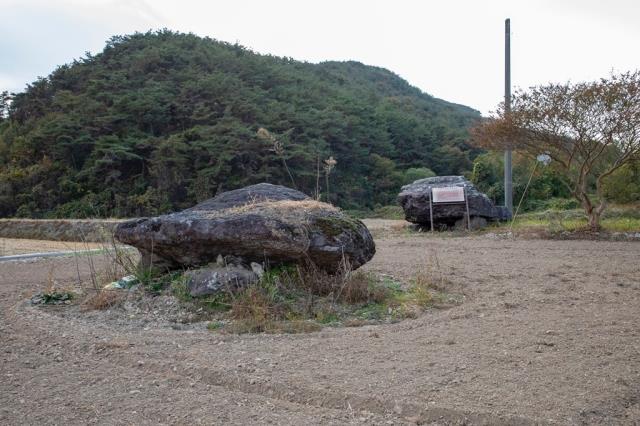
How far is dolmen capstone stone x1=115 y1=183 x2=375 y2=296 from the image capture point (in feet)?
18.7

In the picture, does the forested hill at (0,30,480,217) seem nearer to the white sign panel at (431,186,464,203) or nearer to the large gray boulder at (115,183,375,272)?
the white sign panel at (431,186,464,203)

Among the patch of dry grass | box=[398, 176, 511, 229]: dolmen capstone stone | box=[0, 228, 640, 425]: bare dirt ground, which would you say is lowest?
box=[0, 228, 640, 425]: bare dirt ground

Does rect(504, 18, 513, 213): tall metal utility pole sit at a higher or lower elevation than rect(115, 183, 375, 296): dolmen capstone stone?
higher

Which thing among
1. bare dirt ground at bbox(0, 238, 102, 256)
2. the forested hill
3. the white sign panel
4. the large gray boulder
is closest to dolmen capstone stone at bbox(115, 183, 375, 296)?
the large gray boulder

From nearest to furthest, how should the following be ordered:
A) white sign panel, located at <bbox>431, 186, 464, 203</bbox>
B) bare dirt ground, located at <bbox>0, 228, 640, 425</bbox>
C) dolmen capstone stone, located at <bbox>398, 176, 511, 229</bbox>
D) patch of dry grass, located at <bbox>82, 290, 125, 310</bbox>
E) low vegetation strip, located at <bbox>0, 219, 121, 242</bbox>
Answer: bare dirt ground, located at <bbox>0, 228, 640, 425</bbox>, patch of dry grass, located at <bbox>82, 290, 125, 310</bbox>, white sign panel, located at <bbox>431, 186, 464, 203</bbox>, dolmen capstone stone, located at <bbox>398, 176, 511, 229</bbox>, low vegetation strip, located at <bbox>0, 219, 121, 242</bbox>

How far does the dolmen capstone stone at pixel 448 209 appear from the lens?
15258mm

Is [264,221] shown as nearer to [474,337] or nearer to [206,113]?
[474,337]

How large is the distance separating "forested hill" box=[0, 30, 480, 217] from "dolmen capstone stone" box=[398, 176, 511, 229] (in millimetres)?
8152

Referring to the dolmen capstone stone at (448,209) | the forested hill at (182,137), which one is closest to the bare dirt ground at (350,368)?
the dolmen capstone stone at (448,209)

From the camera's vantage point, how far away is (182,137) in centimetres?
2845

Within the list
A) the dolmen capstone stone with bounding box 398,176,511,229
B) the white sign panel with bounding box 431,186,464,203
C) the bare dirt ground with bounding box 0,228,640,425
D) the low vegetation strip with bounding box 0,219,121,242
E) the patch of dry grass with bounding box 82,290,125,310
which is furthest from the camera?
the low vegetation strip with bounding box 0,219,121,242

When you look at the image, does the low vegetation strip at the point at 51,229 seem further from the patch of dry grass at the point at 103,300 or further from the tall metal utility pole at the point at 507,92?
the tall metal utility pole at the point at 507,92

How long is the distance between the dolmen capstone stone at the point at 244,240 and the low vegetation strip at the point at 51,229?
9.22 m

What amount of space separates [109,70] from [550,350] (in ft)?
120
